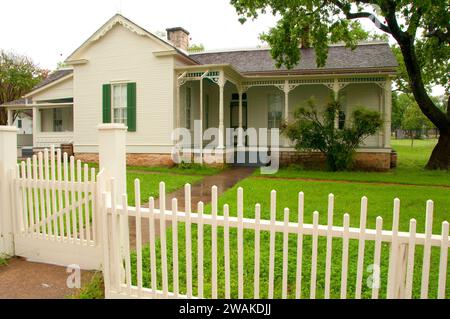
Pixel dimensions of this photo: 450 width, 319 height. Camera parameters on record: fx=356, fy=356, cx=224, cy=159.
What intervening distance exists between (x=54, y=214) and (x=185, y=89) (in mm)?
12381

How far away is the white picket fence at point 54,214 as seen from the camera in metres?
4.29

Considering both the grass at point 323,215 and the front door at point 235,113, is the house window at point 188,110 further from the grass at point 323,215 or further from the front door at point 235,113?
the grass at point 323,215

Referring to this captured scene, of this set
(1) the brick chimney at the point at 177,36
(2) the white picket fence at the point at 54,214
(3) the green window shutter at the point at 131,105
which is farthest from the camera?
(1) the brick chimney at the point at 177,36

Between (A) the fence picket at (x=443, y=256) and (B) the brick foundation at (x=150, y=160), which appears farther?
(B) the brick foundation at (x=150, y=160)

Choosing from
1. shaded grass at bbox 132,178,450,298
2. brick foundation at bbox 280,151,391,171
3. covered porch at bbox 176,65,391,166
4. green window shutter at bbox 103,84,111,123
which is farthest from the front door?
shaded grass at bbox 132,178,450,298

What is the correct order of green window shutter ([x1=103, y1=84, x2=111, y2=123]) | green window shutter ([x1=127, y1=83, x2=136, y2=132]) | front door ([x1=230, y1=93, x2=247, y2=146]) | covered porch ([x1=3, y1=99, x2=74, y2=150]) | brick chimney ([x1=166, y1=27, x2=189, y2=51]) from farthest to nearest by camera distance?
covered porch ([x1=3, y1=99, x2=74, y2=150]) < brick chimney ([x1=166, y1=27, x2=189, y2=51]) < front door ([x1=230, y1=93, x2=247, y2=146]) < green window shutter ([x1=103, y1=84, x2=111, y2=123]) < green window shutter ([x1=127, y1=83, x2=136, y2=132])

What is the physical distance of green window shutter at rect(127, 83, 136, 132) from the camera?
606 inches

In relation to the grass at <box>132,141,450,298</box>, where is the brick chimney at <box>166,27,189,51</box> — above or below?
above

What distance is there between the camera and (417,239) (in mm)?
2611

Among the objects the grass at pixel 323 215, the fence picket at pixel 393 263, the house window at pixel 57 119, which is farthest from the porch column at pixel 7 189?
the house window at pixel 57 119

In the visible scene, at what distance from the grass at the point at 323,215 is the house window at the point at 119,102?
289 inches

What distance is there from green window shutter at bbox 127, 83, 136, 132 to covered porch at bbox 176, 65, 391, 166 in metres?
1.94

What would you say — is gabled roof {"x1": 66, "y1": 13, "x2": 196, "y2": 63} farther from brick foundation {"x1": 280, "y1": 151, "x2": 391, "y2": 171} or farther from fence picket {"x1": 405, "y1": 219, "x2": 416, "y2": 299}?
fence picket {"x1": 405, "y1": 219, "x2": 416, "y2": 299}

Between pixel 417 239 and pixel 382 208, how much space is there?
5056 mm
